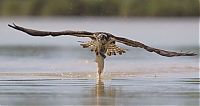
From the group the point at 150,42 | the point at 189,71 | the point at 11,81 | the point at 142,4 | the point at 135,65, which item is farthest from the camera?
the point at 142,4

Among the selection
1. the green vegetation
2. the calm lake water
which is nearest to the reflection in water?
the calm lake water

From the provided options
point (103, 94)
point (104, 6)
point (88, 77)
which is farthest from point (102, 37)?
point (104, 6)

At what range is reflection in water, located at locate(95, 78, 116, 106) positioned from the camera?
18422mm

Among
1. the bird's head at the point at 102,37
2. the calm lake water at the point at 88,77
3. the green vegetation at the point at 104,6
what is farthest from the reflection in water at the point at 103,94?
the green vegetation at the point at 104,6

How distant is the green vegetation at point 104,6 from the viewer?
57531 mm

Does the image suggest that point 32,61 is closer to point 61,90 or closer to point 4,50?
point 4,50

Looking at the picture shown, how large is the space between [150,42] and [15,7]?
67.4 ft

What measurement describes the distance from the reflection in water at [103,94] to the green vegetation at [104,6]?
114 ft

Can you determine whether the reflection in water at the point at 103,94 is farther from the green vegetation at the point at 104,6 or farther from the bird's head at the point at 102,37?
the green vegetation at the point at 104,6

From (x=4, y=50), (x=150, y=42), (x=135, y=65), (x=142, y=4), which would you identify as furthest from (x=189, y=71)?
(x=142, y=4)

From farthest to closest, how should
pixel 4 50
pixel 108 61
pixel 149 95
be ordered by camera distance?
1. pixel 4 50
2. pixel 108 61
3. pixel 149 95

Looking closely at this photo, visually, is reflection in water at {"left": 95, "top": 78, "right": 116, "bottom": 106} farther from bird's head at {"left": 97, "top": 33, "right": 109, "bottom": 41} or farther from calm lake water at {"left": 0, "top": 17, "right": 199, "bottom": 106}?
bird's head at {"left": 97, "top": 33, "right": 109, "bottom": 41}

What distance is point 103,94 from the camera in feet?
65.6

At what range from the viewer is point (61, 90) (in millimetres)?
20562
